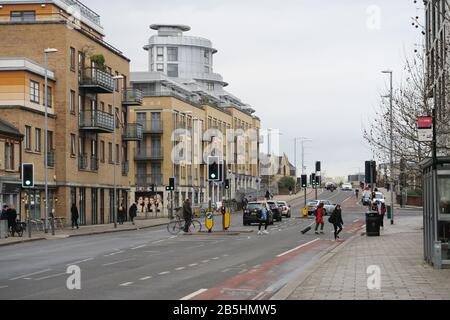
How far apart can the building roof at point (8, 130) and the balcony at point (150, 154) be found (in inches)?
1677

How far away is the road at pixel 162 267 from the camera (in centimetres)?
1578

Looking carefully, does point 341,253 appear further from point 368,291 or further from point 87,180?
point 87,180

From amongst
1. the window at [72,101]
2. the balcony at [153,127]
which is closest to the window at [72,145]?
the window at [72,101]

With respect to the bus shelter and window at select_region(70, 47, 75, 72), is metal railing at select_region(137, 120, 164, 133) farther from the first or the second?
the bus shelter

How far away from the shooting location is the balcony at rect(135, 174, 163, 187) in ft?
293

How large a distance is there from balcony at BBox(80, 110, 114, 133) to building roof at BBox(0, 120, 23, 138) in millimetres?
10563

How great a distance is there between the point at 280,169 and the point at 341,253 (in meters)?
157

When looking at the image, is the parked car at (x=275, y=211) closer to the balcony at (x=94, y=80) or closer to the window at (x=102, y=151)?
the window at (x=102, y=151)

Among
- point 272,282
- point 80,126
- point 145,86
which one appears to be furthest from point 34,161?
point 145,86

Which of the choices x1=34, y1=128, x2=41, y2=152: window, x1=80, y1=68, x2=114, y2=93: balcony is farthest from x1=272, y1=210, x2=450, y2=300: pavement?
x1=80, y1=68, x2=114, y2=93: balcony

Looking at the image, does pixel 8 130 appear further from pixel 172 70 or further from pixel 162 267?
pixel 172 70

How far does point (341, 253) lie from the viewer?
84.2 ft

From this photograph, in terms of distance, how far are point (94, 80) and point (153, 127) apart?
32651mm
